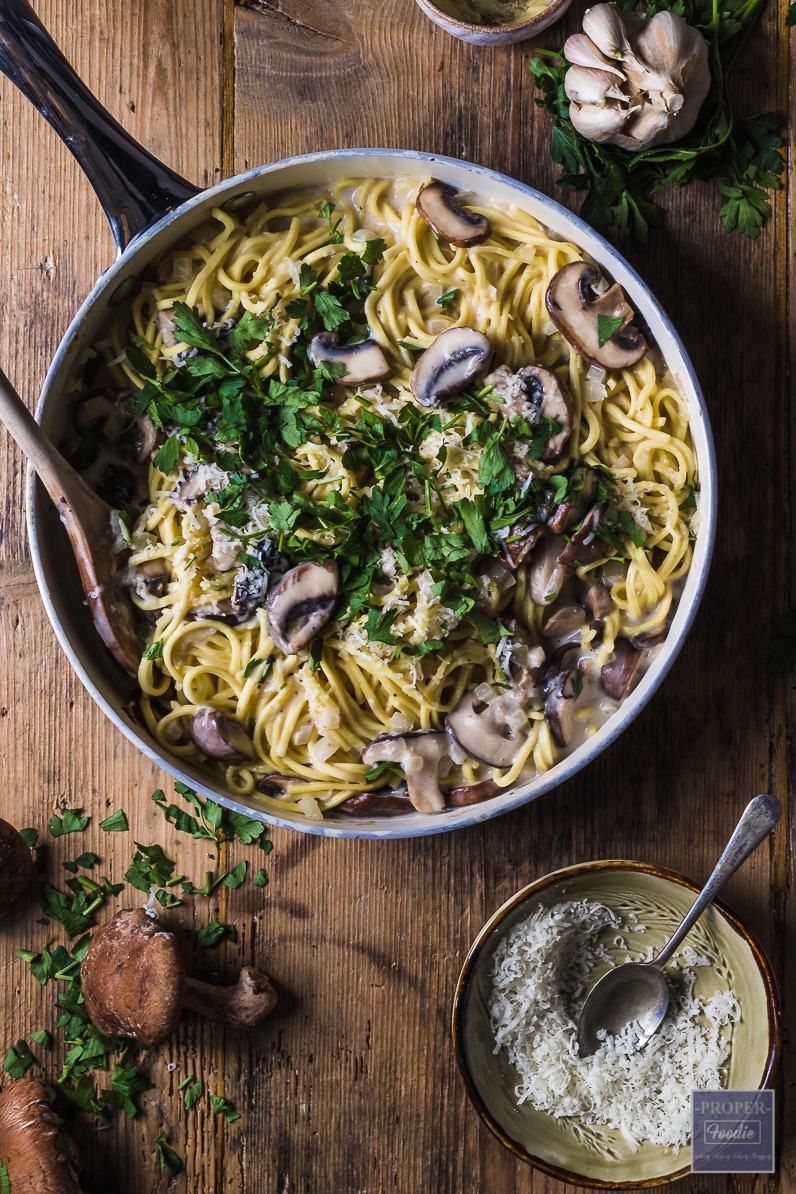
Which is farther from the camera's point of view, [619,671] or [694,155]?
[694,155]

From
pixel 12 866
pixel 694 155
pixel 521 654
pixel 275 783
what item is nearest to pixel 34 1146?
pixel 12 866

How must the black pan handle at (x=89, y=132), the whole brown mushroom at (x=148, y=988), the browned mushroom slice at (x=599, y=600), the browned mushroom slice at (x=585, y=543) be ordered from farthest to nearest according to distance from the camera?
the whole brown mushroom at (x=148, y=988), the browned mushroom slice at (x=599, y=600), the browned mushroom slice at (x=585, y=543), the black pan handle at (x=89, y=132)

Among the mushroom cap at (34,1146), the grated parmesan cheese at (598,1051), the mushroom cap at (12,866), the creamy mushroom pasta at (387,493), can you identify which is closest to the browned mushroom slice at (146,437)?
the creamy mushroom pasta at (387,493)

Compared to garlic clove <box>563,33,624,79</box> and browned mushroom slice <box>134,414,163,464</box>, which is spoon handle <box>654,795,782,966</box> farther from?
garlic clove <box>563,33,624,79</box>

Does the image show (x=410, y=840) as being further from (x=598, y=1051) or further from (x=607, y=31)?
(x=607, y=31)

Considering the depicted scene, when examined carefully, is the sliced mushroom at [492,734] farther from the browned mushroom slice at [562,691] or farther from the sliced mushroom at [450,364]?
the sliced mushroom at [450,364]

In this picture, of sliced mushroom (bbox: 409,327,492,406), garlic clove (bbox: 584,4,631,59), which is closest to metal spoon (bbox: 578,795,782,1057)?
sliced mushroom (bbox: 409,327,492,406)
